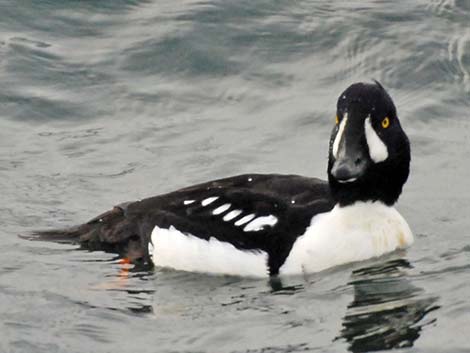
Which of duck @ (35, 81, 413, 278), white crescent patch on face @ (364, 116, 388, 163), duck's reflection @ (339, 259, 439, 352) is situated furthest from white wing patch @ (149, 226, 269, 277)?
white crescent patch on face @ (364, 116, 388, 163)

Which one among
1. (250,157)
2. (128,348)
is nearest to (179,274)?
(128,348)

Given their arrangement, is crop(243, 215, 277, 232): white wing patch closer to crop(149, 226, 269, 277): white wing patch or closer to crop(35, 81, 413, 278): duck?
crop(35, 81, 413, 278): duck

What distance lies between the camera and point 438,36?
15.8 meters

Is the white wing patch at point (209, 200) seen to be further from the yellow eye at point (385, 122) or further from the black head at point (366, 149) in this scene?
the yellow eye at point (385, 122)

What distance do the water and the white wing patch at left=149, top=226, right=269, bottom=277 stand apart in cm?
10

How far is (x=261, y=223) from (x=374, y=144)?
987 millimetres

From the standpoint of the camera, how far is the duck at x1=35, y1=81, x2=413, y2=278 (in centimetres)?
1038

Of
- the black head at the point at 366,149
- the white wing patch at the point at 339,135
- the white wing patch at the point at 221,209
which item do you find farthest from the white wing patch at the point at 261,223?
the white wing patch at the point at 339,135

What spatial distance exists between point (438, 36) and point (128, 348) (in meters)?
7.84

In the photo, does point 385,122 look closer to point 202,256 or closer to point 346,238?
point 346,238

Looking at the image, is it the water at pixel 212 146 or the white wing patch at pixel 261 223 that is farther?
the white wing patch at pixel 261 223

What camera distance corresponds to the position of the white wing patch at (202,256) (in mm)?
10422

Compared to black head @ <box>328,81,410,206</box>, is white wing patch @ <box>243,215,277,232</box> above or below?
below

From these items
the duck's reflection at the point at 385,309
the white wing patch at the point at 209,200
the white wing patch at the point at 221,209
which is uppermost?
the white wing patch at the point at 209,200
